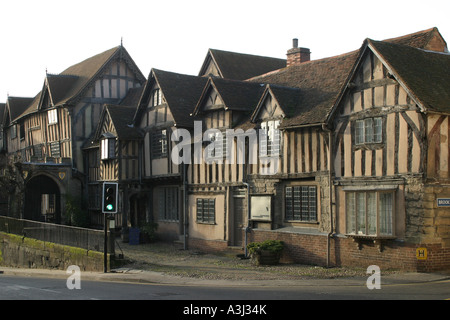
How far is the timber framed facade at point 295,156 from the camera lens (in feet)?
57.7

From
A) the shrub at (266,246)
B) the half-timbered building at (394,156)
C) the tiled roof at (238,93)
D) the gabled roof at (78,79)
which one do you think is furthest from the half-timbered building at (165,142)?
the half-timbered building at (394,156)

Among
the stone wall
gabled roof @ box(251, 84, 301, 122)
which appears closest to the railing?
the stone wall

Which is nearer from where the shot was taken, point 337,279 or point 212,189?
point 337,279

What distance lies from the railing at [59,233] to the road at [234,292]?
5.58 meters

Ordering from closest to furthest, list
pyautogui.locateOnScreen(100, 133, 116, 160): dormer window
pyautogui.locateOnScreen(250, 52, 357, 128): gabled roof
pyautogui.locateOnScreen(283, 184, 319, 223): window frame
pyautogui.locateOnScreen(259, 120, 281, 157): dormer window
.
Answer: pyautogui.locateOnScreen(283, 184, 319, 223): window frame < pyautogui.locateOnScreen(250, 52, 357, 128): gabled roof < pyautogui.locateOnScreen(259, 120, 281, 157): dormer window < pyautogui.locateOnScreen(100, 133, 116, 160): dormer window

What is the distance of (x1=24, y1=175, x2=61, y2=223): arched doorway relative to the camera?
3458 centimetres

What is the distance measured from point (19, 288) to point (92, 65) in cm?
2425

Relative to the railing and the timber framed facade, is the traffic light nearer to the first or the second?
the railing

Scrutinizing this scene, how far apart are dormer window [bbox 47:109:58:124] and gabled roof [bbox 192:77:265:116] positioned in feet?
50.6

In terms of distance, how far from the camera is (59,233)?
26.2 meters

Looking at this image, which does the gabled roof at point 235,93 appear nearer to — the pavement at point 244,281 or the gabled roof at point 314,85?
the gabled roof at point 314,85

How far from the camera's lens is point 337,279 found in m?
16.9
